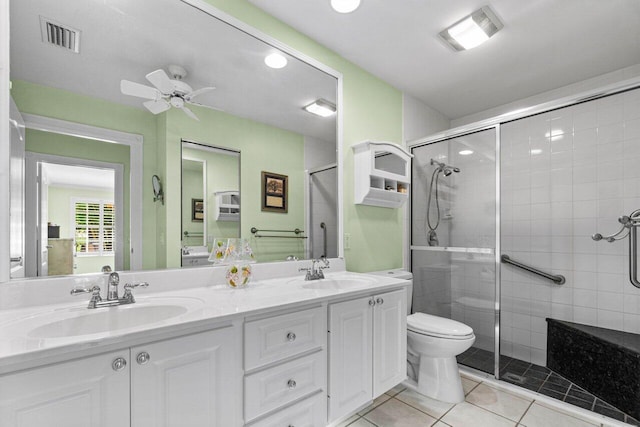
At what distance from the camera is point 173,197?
4.88ft

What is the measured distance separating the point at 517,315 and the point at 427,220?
1126 mm

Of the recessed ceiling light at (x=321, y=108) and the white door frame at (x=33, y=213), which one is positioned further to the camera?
the recessed ceiling light at (x=321, y=108)

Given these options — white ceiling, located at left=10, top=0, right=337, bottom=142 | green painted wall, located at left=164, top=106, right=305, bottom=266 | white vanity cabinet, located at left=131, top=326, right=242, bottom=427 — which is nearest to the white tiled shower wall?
green painted wall, located at left=164, top=106, right=305, bottom=266

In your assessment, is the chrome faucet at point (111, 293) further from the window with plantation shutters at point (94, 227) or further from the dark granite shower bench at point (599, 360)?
the dark granite shower bench at point (599, 360)

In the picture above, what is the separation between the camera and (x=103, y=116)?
1.32 m

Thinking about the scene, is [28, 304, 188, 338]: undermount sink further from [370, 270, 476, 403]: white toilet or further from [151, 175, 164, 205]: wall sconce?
[370, 270, 476, 403]: white toilet

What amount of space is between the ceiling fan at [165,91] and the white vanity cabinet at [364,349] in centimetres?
127

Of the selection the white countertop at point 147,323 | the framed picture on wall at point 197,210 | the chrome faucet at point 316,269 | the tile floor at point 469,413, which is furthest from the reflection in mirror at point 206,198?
the tile floor at point 469,413

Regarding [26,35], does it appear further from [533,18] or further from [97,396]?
[533,18]

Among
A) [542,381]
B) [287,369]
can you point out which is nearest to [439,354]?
[542,381]

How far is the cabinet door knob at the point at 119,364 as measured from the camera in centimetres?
86

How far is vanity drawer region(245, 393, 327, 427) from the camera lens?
1199 millimetres

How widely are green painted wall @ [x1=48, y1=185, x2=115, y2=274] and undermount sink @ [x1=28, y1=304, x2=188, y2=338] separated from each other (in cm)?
26

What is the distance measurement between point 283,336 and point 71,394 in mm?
672
